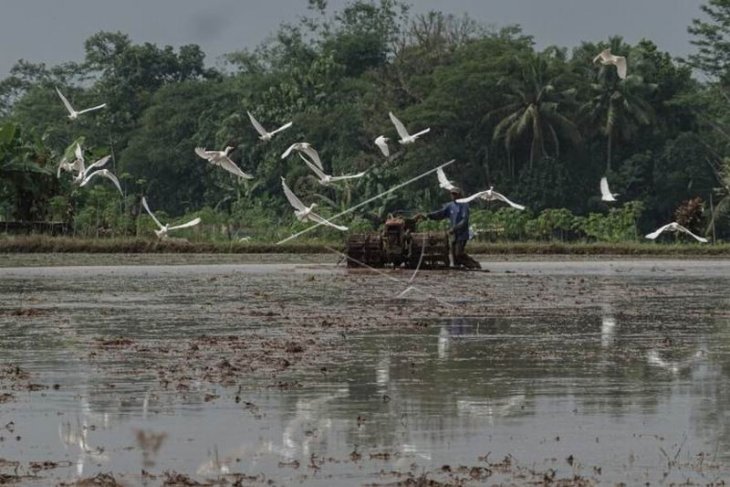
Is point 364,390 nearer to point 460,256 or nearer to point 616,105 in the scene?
point 460,256

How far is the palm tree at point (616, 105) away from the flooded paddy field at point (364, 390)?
57296 mm

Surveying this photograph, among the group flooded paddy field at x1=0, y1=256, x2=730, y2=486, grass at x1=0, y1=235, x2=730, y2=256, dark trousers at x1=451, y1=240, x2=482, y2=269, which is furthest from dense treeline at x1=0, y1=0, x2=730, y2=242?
flooded paddy field at x1=0, y1=256, x2=730, y2=486

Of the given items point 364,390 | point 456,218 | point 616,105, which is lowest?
point 364,390

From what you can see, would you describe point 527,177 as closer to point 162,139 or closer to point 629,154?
point 629,154

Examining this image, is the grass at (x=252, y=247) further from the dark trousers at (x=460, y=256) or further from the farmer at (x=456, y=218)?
the farmer at (x=456, y=218)

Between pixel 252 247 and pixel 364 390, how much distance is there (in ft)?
116

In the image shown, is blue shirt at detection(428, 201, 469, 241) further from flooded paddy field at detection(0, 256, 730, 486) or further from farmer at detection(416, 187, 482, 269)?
flooded paddy field at detection(0, 256, 730, 486)

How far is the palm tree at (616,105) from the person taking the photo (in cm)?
8181

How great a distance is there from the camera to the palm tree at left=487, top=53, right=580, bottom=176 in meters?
81.2

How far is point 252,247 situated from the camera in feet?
159

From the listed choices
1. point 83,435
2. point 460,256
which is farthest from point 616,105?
point 83,435

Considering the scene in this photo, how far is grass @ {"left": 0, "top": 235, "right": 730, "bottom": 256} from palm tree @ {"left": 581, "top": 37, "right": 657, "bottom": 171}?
2956 cm

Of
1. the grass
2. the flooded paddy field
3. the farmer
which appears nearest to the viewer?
the flooded paddy field

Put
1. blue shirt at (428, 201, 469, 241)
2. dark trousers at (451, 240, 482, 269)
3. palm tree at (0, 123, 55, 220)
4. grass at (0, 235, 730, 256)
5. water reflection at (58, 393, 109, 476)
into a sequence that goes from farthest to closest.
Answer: palm tree at (0, 123, 55, 220)
grass at (0, 235, 730, 256)
dark trousers at (451, 240, 482, 269)
blue shirt at (428, 201, 469, 241)
water reflection at (58, 393, 109, 476)
